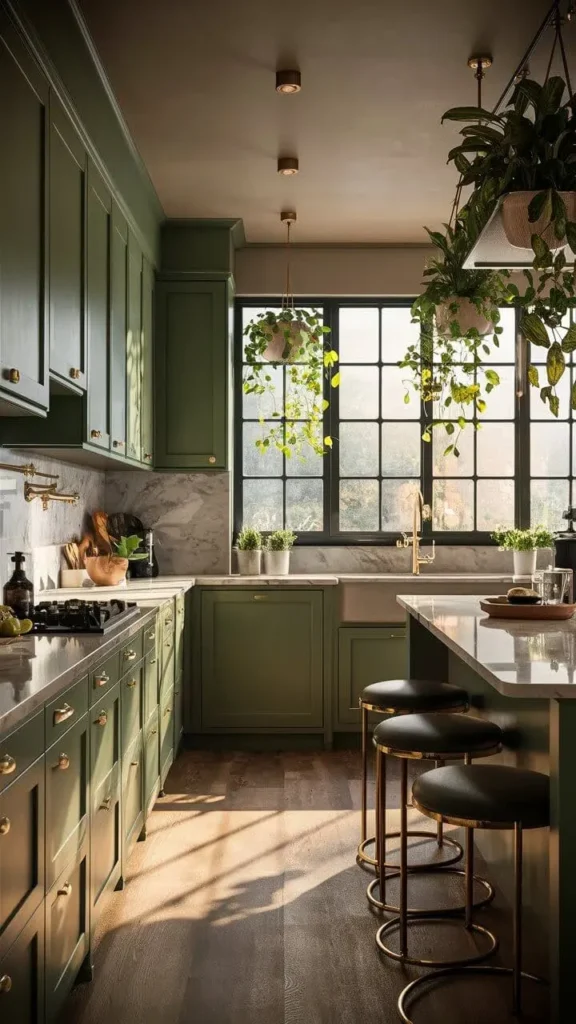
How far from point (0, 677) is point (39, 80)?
5.44 feet

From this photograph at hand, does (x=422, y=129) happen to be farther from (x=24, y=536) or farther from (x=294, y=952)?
(x=294, y=952)

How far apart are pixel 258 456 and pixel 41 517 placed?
1989mm

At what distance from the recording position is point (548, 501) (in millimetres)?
5688

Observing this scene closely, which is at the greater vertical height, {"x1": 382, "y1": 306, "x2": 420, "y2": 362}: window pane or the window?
{"x1": 382, "y1": 306, "x2": 420, "y2": 362}: window pane

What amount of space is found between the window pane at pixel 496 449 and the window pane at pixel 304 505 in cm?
98

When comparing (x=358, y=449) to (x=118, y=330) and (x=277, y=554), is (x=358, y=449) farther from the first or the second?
(x=118, y=330)

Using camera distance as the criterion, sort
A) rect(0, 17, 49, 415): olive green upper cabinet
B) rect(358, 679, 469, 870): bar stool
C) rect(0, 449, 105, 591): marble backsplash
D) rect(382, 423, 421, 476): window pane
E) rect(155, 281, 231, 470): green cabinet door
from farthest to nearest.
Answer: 1. rect(382, 423, 421, 476): window pane
2. rect(155, 281, 231, 470): green cabinet door
3. rect(0, 449, 105, 591): marble backsplash
4. rect(358, 679, 469, 870): bar stool
5. rect(0, 17, 49, 415): olive green upper cabinet

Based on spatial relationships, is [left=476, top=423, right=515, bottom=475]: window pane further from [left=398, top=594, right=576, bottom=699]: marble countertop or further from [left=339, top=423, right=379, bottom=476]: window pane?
[left=398, top=594, right=576, bottom=699]: marble countertop

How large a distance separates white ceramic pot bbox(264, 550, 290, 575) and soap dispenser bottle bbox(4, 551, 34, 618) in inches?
93.7

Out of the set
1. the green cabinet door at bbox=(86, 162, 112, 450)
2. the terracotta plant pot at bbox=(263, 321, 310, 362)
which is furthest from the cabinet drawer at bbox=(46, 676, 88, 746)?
Result: the terracotta plant pot at bbox=(263, 321, 310, 362)

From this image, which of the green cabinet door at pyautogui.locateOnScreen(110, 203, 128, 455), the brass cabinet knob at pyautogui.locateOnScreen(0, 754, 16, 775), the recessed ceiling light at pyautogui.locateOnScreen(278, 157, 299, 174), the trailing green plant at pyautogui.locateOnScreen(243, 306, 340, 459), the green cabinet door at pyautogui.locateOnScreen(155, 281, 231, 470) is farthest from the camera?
the trailing green plant at pyautogui.locateOnScreen(243, 306, 340, 459)

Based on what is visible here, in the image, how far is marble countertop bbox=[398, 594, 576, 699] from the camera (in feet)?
6.00

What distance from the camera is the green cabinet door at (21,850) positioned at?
5.46ft

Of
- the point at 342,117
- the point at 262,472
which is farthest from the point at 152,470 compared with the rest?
the point at 342,117
